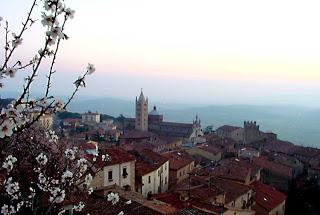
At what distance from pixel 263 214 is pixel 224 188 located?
384 cm

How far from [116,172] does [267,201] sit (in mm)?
13881

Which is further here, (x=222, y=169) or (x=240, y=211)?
(x=222, y=169)

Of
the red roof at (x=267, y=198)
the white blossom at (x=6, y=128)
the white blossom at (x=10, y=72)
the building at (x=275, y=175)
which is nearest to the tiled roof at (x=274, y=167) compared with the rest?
the building at (x=275, y=175)

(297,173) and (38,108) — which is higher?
(38,108)

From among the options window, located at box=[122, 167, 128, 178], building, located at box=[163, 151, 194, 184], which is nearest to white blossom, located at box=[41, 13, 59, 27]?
window, located at box=[122, 167, 128, 178]

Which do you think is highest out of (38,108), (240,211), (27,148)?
(38,108)

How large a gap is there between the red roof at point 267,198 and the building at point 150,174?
24.8ft

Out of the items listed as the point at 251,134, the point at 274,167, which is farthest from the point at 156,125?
the point at 274,167

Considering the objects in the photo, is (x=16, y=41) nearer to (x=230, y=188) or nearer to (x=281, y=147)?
(x=230, y=188)

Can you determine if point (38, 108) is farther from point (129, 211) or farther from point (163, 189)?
point (163, 189)

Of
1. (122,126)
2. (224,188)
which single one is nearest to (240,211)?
(224,188)

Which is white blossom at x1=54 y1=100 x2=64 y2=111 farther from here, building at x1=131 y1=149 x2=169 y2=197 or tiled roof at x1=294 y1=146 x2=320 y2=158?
tiled roof at x1=294 y1=146 x2=320 y2=158

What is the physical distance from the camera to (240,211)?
23.2 m

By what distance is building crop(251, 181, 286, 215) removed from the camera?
29.8m
